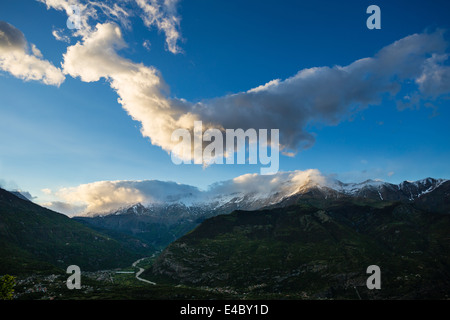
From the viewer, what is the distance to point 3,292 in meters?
81.7
